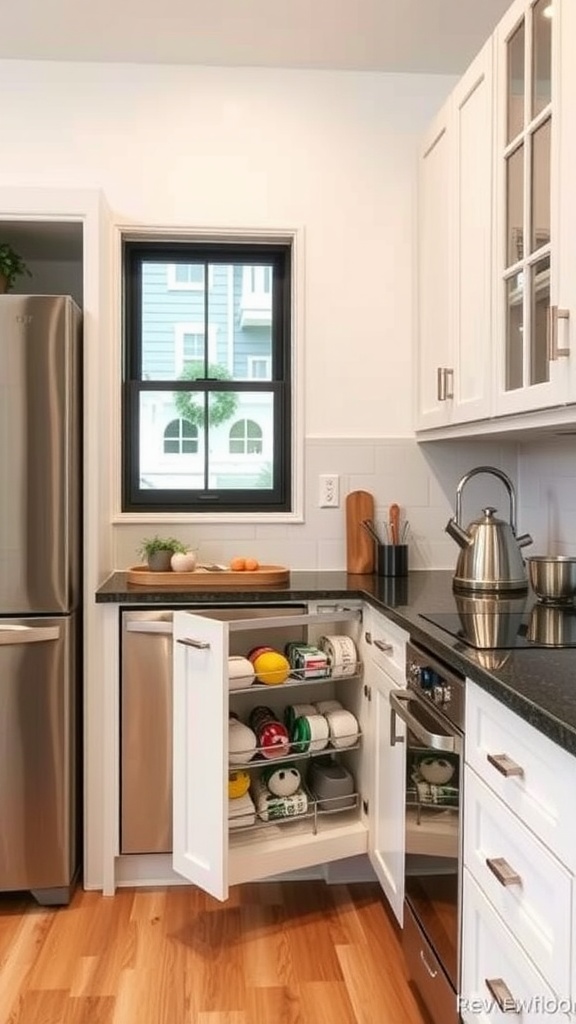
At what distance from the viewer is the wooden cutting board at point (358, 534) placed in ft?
9.30

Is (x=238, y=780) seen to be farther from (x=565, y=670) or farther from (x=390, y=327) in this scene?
(x=390, y=327)

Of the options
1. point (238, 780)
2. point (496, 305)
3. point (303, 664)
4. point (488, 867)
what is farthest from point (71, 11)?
point (488, 867)

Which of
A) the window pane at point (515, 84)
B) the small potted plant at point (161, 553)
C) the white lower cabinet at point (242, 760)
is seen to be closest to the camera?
the window pane at point (515, 84)

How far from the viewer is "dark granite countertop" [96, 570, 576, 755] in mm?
1169

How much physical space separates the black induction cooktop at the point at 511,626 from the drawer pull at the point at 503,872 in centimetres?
37

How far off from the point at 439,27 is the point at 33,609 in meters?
2.15

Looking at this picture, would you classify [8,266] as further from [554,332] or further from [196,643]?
[554,332]

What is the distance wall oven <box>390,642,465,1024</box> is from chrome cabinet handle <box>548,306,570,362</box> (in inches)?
26.6

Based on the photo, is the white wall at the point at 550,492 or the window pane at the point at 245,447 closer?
the white wall at the point at 550,492

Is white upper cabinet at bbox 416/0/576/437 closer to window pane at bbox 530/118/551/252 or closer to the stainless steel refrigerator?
window pane at bbox 530/118/551/252

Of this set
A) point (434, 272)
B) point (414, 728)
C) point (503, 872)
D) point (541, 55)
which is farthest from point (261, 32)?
point (503, 872)

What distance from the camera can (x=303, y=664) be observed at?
2369 mm

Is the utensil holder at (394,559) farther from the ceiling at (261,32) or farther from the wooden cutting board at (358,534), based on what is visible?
the ceiling at (261,32)

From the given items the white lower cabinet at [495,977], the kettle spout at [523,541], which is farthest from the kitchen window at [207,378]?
the white lower cabinet at [495,977]
